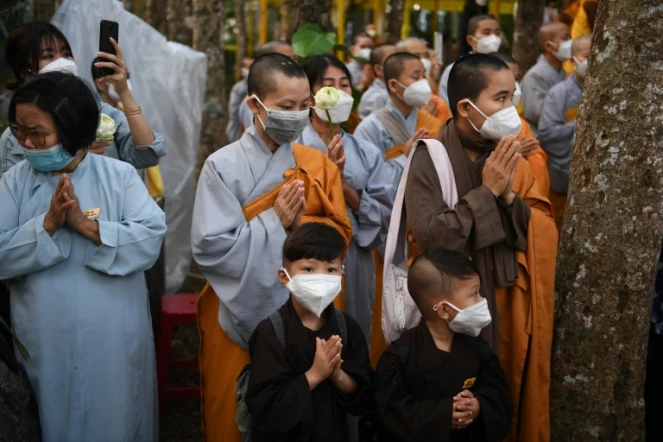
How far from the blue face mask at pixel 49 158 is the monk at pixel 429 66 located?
3.76 metres

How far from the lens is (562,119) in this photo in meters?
7.70

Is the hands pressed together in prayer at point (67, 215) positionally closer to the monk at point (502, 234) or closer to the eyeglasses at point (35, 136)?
the eyeglasses at point (35, 136)

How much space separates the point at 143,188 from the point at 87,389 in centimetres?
92

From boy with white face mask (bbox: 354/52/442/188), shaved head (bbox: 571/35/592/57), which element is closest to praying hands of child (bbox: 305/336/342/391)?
boy with white face mask (bbox: 354/52/442/188)

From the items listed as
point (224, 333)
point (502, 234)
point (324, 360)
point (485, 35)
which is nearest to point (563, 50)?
point (485, 35)

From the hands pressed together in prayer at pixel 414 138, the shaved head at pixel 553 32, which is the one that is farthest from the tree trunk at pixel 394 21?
the hands pressed together in prayer at pixel 414 138

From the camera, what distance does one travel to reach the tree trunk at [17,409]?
3.60m

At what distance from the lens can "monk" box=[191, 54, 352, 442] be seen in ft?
13.4

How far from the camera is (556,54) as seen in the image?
28.5ft

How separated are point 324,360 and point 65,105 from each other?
1.56 metres

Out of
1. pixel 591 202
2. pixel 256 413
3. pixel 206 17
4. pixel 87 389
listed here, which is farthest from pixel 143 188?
pixel 206 17

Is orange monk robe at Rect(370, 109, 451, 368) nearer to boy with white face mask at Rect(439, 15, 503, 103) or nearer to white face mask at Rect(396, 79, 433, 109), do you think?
white face mask at Rect(396, 79, 433, 109)

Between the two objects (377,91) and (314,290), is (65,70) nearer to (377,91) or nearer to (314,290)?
(314,290)

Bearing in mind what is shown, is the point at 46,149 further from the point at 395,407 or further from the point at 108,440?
the point at 395,407
